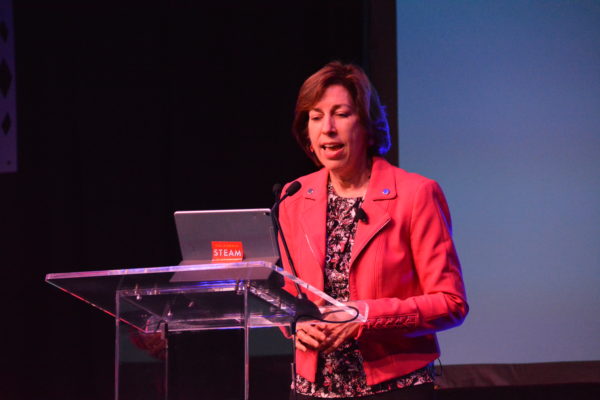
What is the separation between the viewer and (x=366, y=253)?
6.57 ft

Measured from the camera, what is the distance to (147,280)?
1544mm

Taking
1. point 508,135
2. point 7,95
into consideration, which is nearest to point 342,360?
point 508,135

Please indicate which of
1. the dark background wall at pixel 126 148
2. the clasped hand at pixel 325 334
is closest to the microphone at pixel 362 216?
the clasped hand at pixel 325 334

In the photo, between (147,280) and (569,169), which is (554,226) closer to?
(569,169)

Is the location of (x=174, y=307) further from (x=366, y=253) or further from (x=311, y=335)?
(x=366, y=253)

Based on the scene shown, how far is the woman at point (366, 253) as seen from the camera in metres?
1.89

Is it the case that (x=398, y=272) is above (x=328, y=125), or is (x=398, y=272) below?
below

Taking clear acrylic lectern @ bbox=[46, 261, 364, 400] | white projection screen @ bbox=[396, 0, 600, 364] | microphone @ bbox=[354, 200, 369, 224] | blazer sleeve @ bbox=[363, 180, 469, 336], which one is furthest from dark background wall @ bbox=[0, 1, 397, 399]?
clear acrylic lectern @ bbox=[46, 261, 364, 400]

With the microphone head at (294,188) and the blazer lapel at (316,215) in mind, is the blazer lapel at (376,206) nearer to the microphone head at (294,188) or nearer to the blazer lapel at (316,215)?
the blazer lapel at (316,215)

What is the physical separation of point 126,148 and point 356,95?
6.08 feet

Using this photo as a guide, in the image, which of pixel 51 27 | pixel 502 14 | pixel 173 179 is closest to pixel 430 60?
pixel 502 14

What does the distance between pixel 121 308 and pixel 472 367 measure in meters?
2.19

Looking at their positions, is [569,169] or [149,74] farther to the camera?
[149,74]

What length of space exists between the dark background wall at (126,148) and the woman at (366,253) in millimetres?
1335
